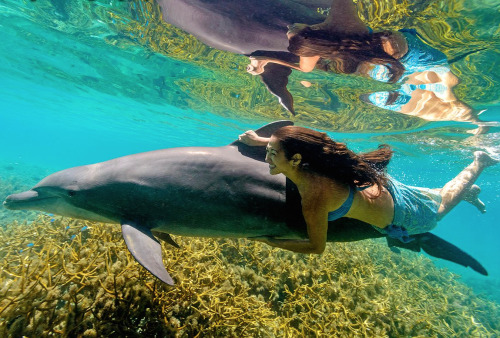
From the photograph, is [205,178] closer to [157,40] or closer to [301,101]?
[157,40]

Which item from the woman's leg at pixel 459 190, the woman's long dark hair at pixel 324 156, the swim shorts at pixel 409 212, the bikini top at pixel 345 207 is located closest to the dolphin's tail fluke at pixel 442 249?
the swim shorts at pixel 409 212

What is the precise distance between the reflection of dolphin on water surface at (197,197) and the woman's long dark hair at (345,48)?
5267 mm

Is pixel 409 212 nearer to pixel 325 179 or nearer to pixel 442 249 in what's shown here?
pixel 442 249

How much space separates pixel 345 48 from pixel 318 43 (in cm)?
94

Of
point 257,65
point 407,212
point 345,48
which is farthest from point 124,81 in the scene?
point 407,212

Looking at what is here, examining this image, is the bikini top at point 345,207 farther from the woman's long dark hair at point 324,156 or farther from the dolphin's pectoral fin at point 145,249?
the dolphin's pectoral fin at point 145,249

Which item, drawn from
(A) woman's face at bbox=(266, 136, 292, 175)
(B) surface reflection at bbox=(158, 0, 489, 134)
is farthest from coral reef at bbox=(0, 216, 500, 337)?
(B) surface reflection at bbox=(158, 0, 489, 134)

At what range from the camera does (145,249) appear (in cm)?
306

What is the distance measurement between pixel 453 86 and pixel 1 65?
3242 cm

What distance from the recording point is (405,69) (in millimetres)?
9281

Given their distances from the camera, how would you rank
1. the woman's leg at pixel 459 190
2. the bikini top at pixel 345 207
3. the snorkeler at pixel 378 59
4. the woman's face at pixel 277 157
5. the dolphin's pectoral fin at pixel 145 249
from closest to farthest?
the dolphin's pectoral fin at pixel 145 249, the woman's face at pixel 277 157, the bikini top at pixel 345 207, the woman's leg at pixel 459 190, the snorkeler at pixel 378 59

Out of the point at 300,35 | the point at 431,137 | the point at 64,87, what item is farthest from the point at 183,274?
the point at 64,87

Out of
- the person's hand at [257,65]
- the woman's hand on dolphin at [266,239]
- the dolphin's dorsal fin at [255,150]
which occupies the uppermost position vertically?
the person's hand at [257,65]

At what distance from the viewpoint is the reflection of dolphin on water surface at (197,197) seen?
3.51 metres
